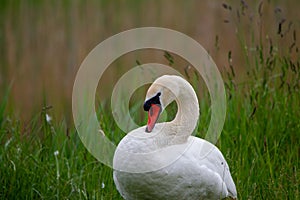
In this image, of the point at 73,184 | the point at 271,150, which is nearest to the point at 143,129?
the point at 73,184

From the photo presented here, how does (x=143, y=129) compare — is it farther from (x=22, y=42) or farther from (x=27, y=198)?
(x=22, y=42)

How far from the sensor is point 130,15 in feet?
30.3

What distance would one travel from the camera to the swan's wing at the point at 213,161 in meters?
3.51

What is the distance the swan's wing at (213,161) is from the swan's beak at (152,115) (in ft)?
1.08

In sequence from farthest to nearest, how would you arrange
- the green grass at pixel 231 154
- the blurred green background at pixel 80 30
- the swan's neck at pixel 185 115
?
the blurred green background at pixel 80 30 < the green grass at pixel 231 154 < the swan's neck at pixel 185 115

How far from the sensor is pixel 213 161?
11.7ft

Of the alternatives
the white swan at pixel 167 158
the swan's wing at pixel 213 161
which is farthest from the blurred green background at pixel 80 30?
the white swan at pixel 167 158

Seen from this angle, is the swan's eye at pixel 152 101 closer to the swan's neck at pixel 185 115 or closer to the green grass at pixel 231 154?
the swan's neck at pixel 185 115

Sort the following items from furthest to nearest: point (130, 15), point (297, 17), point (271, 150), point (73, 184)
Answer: point (130, 15) → point (297, 17) → point (271, 150) → point (73, 184)

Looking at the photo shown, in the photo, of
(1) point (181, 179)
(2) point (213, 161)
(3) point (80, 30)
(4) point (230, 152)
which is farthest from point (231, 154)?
(3) point (80, 30)

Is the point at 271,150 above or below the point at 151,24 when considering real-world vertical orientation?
below

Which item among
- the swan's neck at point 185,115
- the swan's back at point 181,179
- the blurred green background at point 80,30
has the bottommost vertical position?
the swan's back at point 181,179

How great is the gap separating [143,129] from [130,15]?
19.5ft

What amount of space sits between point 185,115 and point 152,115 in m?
0.29
